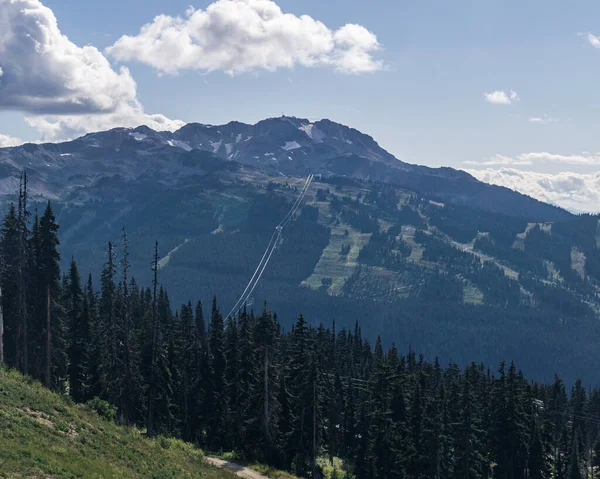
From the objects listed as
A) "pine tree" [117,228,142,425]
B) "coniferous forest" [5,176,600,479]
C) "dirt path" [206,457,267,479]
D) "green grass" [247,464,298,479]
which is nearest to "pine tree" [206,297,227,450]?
"coniferous forest" [5,176,600,479]

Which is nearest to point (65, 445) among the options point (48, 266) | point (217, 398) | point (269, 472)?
point (269, 472)

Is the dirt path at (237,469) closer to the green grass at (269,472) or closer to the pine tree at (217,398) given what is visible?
the green grass at (269,472)

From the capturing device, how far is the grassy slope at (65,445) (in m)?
31.1

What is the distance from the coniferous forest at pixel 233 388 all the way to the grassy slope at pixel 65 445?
58.1 feet

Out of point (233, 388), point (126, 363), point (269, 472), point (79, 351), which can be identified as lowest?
point (269, 472)

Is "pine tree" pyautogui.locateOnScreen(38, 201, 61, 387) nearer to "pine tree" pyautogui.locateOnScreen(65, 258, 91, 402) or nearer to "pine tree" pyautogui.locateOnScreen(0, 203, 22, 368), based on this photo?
"pine tree" pyautogui.locateOnScreen(0, 203, 22, 368)

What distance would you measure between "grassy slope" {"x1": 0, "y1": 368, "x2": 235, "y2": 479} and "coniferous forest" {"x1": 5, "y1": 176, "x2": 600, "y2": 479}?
1771 centimetres

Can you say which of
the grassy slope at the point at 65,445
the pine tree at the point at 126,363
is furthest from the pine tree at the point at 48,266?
the grassy slope at the point at 65,445

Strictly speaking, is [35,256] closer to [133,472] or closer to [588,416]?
[133,472]

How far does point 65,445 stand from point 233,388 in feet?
128

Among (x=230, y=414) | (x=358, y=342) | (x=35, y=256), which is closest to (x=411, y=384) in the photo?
(x=230, y=414)

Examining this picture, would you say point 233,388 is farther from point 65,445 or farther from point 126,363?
point 65,445

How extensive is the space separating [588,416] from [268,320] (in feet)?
345

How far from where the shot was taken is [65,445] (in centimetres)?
3534
